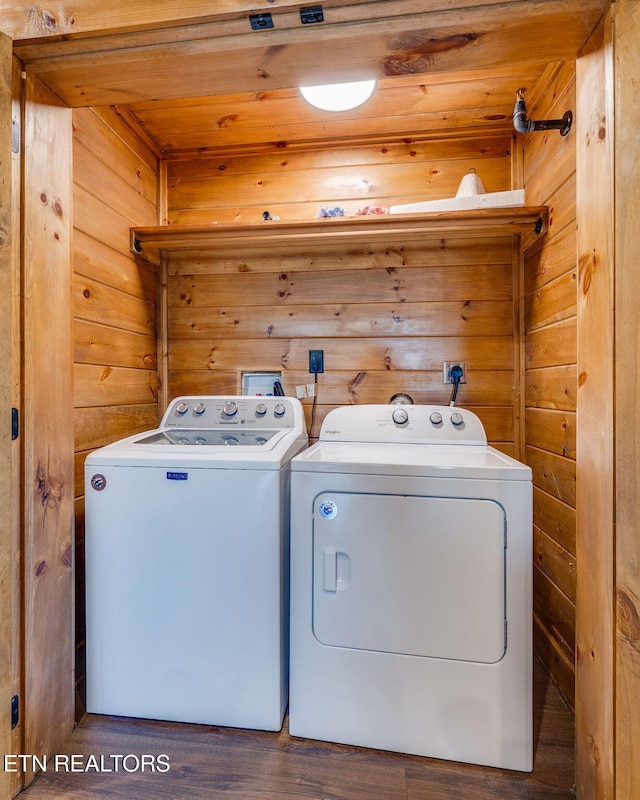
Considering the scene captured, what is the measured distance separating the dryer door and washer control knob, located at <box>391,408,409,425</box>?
1.84 feet

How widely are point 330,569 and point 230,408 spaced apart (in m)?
0.85

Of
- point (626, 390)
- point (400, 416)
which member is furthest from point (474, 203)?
point (626, 390)

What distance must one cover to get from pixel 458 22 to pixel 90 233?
1.37 meters

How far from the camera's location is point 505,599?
111 cm

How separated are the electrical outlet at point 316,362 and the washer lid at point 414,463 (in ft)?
2.01

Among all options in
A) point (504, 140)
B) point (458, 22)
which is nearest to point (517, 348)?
point (504, 140)

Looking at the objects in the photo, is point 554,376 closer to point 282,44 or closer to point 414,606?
point 414,606

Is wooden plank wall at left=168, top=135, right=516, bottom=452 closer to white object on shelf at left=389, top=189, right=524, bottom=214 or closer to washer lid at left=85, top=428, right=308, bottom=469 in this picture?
white object on shelf at left=389, top=189, right=524, bottom=214

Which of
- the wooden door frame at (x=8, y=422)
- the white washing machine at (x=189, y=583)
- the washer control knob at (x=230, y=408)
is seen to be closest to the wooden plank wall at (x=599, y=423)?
the white washing machine at (x=189, y=583)

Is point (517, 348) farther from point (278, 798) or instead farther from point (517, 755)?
point (278, 798)

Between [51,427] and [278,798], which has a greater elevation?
[51,427]

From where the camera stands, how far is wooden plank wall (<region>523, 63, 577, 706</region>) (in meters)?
1.39

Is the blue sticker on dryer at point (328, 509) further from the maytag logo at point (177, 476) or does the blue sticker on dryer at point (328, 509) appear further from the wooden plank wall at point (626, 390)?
the wooden plank wall at point (626, 390)

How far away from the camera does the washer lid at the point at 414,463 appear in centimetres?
112
